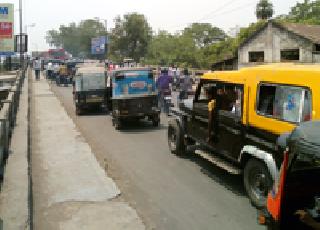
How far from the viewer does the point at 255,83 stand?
24.3 ft

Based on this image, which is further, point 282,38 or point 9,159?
point 282,38

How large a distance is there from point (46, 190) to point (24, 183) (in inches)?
20.9

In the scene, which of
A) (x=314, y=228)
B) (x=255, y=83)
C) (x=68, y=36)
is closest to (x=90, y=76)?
(x=255, y=83)

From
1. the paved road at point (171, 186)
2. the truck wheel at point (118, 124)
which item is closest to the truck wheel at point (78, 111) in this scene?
the truck wheel at point (118, 124)

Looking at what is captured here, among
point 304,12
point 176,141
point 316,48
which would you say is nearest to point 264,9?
point 304,12

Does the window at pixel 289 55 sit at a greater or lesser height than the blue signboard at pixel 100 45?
lesser

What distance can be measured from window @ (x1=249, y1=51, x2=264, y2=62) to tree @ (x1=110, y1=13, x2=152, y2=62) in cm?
2744

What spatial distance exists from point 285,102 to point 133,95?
26.3 feet

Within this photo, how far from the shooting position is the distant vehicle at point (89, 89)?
18391 mm

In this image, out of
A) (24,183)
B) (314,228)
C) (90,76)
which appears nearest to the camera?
(314,228)

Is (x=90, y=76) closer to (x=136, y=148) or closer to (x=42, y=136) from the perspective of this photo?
(x=42, y=136)

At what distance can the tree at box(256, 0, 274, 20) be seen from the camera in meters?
54.2

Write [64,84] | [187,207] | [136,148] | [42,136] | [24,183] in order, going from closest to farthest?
1. [187,207]
2. [24,183]
3. [136,148]
4. [42,136]
5. [64,84]

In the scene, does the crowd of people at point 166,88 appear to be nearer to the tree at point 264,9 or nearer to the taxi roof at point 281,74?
the taxi roof at point 281,74
